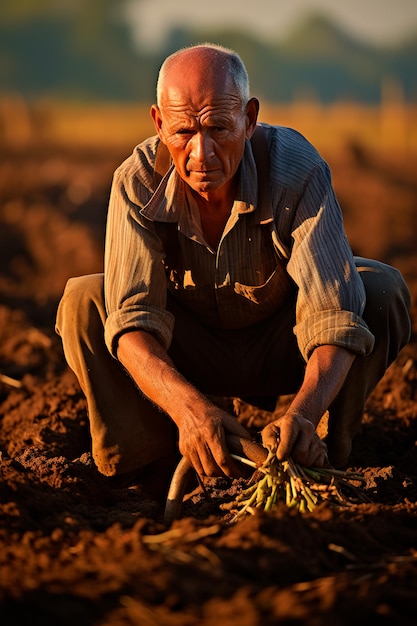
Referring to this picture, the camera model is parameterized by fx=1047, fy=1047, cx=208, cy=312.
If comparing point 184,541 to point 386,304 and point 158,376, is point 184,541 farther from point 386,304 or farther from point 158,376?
point 386,304

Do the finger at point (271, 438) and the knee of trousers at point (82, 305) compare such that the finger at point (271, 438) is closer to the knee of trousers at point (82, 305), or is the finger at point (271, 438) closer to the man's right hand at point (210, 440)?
the man's right hand at point (210, 440)

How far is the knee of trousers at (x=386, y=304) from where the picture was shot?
388 cm

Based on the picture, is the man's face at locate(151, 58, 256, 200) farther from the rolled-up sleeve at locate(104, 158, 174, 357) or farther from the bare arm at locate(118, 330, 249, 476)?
the bare arm at locate(118, 330, 249, 476)

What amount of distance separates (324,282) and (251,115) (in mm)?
664

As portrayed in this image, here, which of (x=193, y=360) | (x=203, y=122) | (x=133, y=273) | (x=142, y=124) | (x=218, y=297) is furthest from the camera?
(x=142, y=124)

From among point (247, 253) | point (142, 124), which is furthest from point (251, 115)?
point (142, 124)

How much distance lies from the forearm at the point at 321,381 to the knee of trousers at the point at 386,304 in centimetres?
43

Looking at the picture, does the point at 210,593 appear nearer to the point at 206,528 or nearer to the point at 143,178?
the point at 206,528

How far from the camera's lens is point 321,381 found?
3.31m

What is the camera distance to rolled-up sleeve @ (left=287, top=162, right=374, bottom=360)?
346 cm

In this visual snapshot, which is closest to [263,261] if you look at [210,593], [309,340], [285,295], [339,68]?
[285,295]

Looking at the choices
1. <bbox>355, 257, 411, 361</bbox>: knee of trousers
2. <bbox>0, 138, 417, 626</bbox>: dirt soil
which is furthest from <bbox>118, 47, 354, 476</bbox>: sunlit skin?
<bbox>355, 257, 411, 361</bbox>: knee of trousers

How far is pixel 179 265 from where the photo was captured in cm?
388

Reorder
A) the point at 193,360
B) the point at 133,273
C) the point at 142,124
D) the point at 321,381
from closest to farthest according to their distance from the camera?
the point at 321,381 → the point at 133,273 → the point at 193,360 → the point at 142,124
